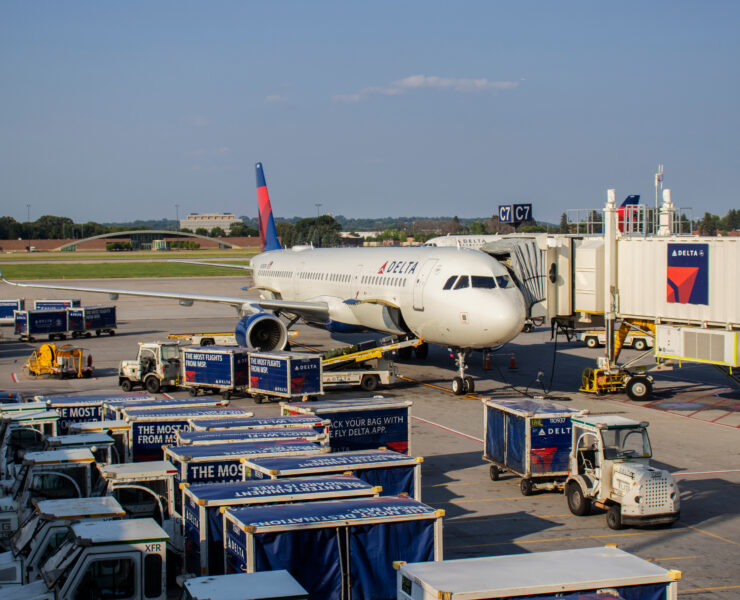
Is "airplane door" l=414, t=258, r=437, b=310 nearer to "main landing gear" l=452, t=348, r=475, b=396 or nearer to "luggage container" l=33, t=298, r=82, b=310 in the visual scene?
"main landing gear" l=452, t=348, r=475, b=396

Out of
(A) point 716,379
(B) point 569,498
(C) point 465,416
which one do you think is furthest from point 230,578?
(A) point 716,379

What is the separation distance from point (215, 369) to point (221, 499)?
770 inches

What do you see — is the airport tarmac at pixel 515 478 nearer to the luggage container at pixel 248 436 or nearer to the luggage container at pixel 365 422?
the luggage container at pixel 365 422

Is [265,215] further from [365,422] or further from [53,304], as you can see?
[365,422]

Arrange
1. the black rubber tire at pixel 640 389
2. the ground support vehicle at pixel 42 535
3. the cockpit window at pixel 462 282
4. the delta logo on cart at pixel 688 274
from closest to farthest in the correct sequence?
the ground support vehicle at pixel 42 535 < the delta logo on cart at pixel 688 274 < the cockpit window at pixel 462 282 < the black rubber tire at pixel 640 389

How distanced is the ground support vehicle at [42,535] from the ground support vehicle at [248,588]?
3.33 m

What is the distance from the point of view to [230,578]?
9.77 meters

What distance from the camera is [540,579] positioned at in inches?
356

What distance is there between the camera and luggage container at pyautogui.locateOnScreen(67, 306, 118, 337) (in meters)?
51.8

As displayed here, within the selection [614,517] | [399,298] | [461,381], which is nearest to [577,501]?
[614,517]

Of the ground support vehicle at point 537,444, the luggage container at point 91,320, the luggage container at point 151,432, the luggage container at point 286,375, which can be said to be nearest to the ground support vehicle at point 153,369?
the luggage container at point 286,375

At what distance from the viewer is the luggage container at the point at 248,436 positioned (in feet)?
56.6

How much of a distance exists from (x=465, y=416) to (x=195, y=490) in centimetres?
1663

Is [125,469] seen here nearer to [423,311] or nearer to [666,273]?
[423,311]
